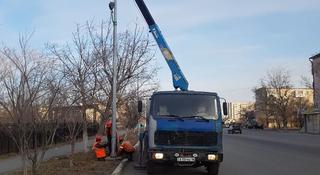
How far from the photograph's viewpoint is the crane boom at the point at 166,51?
22.6m

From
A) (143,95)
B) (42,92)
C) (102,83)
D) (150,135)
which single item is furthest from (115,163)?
(143,95)

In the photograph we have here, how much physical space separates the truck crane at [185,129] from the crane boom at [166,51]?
5.87m

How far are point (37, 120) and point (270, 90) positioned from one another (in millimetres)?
118080

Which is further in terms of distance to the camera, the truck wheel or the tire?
the tire

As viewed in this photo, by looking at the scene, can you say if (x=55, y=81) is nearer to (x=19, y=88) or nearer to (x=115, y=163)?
(x=19, y=88)

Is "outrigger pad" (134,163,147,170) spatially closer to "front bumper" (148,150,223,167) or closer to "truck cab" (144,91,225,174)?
"truck cab" (144,91,225,174)

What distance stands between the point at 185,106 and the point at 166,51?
7352 millimetres

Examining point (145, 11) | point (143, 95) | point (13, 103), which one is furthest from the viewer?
point (143, 95)

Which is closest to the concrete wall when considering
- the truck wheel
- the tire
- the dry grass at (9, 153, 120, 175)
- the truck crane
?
the dry grass at (9, 153, 120, 175)

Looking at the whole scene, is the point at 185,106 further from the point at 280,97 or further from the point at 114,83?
the point at 280,97

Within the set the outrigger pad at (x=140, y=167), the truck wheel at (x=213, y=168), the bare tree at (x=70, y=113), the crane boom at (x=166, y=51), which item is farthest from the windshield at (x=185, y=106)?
the crane boom at (x=166, y=51)

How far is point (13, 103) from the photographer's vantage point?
13023 mm

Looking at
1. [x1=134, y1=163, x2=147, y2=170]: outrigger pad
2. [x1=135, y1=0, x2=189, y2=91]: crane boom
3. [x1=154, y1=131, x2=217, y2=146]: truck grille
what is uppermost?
[x1=135, y1=0, x2=189, y2=91]: crane boom

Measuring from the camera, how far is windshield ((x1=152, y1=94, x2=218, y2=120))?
53.5 ft
